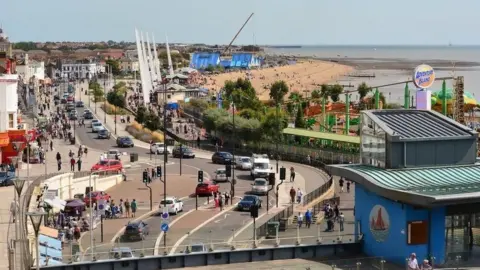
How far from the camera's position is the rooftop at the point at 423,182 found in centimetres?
2167

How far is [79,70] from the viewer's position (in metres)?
190

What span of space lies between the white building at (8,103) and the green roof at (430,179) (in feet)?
78.1

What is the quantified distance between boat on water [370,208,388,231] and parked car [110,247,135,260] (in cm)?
690

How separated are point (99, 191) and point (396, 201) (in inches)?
784

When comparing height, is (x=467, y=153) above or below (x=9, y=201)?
above

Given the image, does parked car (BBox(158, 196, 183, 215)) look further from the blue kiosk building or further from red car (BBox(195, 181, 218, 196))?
the blue kiosk building

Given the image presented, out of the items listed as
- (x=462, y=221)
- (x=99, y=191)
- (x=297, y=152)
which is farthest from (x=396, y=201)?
(x=297, y=152)

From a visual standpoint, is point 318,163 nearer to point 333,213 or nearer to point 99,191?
point 99,191

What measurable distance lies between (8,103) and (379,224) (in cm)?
2539

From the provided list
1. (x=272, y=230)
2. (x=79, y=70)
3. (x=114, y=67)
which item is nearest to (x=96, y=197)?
(x=272, y=230)

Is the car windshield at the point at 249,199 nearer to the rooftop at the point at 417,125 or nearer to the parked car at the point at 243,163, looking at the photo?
the rooftop at the point at 417,125

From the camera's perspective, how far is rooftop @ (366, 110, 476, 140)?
24328 mm

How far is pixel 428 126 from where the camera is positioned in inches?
990

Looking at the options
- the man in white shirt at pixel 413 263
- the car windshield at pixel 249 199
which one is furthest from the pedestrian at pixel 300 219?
the man in white shirt at pixel 413 263
